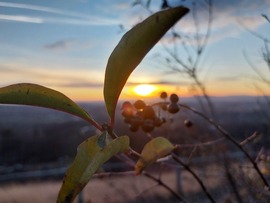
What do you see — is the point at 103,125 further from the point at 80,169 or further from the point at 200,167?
the point at 200,167

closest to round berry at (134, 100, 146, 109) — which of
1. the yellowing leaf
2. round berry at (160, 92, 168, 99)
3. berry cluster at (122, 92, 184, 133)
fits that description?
berry cluster at (122, 92, 184, 133)

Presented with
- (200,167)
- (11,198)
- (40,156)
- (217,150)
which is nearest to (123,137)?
(217,150)

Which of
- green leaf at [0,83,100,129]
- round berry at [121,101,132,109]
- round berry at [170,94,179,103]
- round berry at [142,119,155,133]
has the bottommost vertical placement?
round berry at [142,119,155,133]

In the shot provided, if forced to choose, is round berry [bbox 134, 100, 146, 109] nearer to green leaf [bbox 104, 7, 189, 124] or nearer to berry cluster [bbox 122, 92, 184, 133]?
berry cluster [bbox 122, 92, 184, 133]

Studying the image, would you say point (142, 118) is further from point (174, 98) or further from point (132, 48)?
point (132, 48)

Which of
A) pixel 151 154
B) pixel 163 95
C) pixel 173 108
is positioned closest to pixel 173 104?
pixel 173 108
